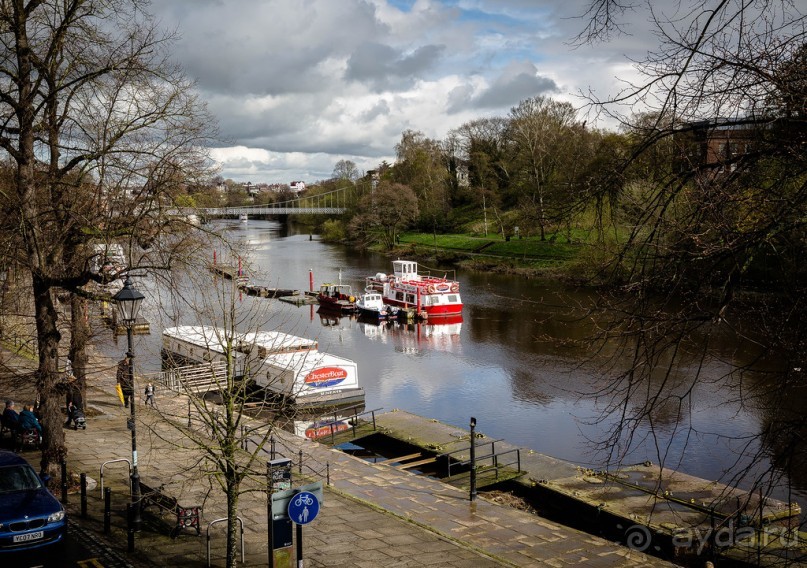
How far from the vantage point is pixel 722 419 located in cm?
2764

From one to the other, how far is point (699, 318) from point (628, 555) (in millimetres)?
10720

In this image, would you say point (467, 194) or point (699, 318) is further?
point (467, 194)

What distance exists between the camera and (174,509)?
1432 centimetres

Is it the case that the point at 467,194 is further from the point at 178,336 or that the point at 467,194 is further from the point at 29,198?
the point at 29,198

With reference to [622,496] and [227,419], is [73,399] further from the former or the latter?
[622,496]

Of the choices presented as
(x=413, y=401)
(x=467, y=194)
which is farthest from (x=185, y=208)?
(x=467, y=194)

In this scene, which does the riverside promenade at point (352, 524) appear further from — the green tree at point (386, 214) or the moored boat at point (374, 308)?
the green tree at point (386, 214)

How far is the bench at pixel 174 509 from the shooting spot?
540 inches

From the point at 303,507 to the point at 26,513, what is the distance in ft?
16.5

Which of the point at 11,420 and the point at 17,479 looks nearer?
the point at 17,479

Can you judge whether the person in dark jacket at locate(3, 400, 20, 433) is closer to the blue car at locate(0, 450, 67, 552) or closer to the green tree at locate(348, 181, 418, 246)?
the blue car at locate(0, 450, 67, 552)

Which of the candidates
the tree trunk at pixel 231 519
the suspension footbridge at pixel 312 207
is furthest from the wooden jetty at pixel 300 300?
the tree trunk at pixel 231 519

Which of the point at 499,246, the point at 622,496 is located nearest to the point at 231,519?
the point at 622,496

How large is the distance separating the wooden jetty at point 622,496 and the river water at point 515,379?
3.82ft
